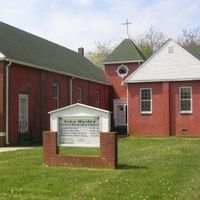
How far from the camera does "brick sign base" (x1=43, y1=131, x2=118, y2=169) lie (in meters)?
13.1

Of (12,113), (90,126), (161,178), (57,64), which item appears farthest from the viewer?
(57,64)

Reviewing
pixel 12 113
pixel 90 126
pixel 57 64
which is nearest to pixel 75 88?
pixel 57 64

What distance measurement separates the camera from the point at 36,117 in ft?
92.6

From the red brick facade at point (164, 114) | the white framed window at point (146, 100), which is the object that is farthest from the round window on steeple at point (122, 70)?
the white framed window at point (146, 100)

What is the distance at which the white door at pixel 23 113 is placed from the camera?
2642 centimetres

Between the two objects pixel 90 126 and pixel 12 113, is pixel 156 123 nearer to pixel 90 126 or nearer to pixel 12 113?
pixel 12 113

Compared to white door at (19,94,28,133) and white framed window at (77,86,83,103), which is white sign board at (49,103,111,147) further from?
white framed window at (77,86,83,103)

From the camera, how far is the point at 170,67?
31.3m

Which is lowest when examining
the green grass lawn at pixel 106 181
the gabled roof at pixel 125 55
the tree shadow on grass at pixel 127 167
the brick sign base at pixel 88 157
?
the green grass lawn at pixel 106 181

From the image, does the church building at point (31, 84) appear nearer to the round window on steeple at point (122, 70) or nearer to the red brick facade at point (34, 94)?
the red brick facade at point (34, 94)

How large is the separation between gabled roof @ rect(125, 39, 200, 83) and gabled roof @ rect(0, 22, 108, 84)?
18.2ft

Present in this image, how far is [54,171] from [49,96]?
17.7 metres

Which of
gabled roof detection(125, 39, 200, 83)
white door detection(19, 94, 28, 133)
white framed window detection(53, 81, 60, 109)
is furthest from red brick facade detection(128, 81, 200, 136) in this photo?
white door detection(19, 94, 28, 133)

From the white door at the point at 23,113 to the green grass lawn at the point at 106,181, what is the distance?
11.1 m
